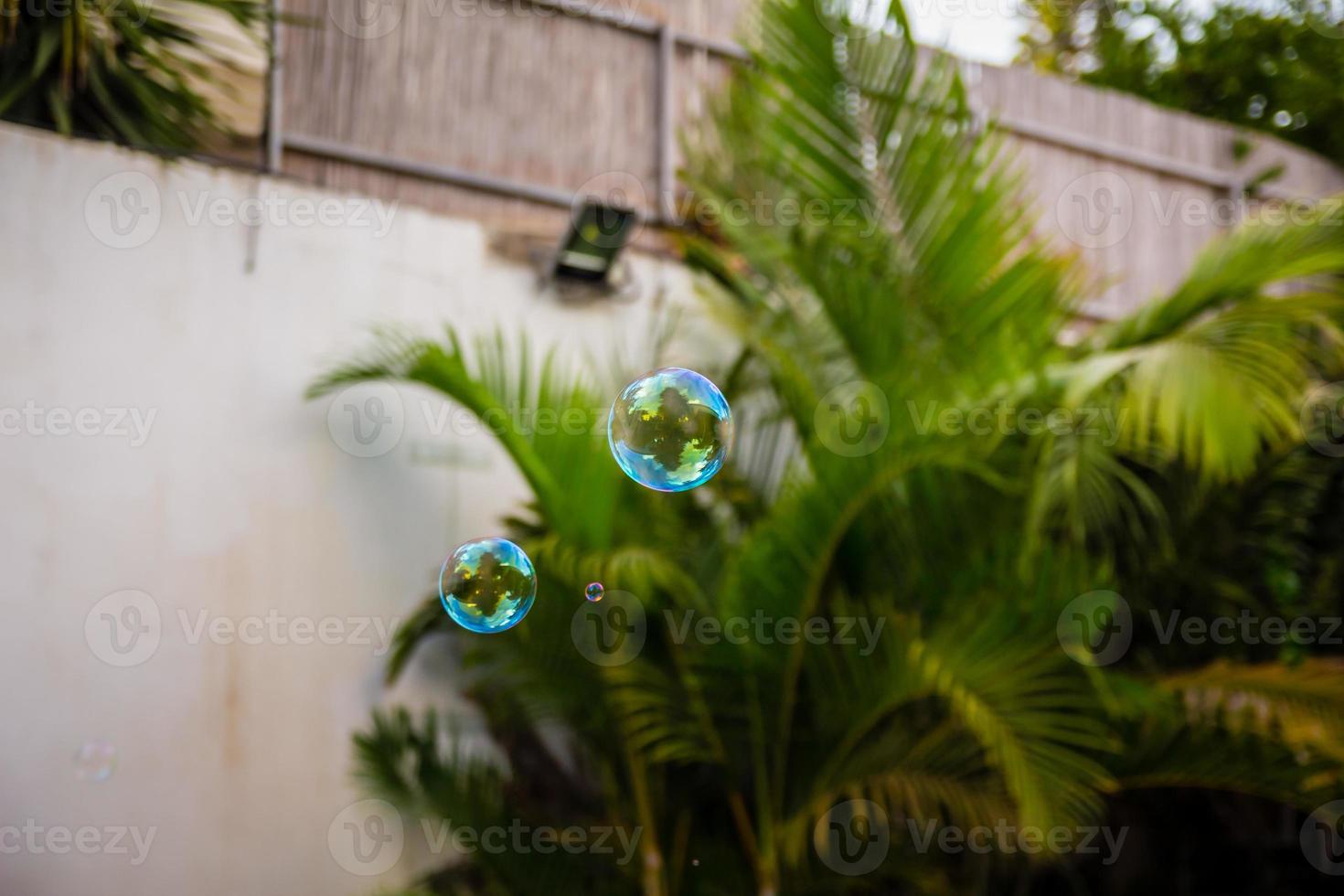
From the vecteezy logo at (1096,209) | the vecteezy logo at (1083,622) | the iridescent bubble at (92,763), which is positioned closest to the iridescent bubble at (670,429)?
the vecteezy logo at (1083,622)

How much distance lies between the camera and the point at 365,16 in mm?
5738

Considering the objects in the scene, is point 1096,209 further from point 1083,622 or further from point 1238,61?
point 1238,61

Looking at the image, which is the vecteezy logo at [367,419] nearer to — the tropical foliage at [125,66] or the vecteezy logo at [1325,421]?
the tropical foliage at [125,66]

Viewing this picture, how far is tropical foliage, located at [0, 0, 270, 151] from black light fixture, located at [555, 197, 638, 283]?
142 centimetres

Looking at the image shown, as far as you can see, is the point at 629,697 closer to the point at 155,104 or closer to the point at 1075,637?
the point at 1075,637

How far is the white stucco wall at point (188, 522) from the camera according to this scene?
445cm

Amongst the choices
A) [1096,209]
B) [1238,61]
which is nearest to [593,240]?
[1096,209]

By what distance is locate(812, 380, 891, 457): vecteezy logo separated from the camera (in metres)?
4.07

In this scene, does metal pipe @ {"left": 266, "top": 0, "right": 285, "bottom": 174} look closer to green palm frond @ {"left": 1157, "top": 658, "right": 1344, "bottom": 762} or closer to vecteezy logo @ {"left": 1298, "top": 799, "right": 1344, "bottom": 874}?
green palm frond @ {"left": 1157, "top": 658, "right": 1344, "bottom": 762}

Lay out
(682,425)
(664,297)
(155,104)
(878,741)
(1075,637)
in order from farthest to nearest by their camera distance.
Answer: (664,297), (155,104), (878,741), (1075,637), (682,425)

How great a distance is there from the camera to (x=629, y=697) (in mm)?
4160

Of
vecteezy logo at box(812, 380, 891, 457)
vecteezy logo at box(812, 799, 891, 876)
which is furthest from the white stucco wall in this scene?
vecteezy logo at box(812, 380, 891, 457)

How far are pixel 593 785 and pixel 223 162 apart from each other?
2.83 m

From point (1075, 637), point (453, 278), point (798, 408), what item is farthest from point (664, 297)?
point (1075, 637)
